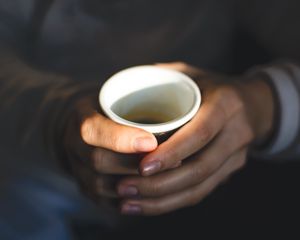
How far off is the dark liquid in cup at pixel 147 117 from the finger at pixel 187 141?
0.06 m

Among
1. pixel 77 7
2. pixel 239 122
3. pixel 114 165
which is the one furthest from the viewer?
pixel 77 7

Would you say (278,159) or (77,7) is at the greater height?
(77,7)

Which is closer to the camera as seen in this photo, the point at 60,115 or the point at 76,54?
the point at 60,115

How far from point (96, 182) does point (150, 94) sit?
0.13 metres

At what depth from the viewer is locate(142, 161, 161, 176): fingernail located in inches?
22.0

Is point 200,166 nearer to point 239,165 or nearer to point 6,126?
point 239,165

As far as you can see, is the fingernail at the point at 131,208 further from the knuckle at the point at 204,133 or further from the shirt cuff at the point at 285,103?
the shirt cuff at the point at 285,103

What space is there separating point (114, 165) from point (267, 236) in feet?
1.23

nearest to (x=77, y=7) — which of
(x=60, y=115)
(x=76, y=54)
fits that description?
(x=76, y=54)

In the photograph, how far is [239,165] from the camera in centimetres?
73

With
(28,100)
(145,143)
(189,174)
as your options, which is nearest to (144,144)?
(145,143)

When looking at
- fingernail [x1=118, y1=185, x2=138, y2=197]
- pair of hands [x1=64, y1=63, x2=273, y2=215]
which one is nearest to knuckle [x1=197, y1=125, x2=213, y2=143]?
pair of hands [x1=64, y1=63, x2=273, y2=215]

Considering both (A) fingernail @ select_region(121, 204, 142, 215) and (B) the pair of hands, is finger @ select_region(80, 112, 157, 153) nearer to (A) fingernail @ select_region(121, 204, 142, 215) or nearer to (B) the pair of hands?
(B) the pair of hands

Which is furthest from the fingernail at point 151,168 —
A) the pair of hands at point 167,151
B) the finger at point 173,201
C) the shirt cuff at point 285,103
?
the shirt cuff at point 285,103
